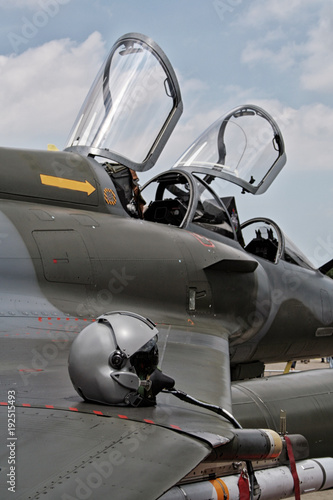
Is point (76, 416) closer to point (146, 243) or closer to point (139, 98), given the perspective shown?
point (146, 243)

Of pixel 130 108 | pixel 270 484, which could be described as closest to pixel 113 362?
pixel 270 484

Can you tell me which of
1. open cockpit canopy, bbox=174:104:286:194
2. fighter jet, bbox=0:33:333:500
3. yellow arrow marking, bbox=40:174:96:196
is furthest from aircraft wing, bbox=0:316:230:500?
open cockpit canopy, bbox=174:104:286:194

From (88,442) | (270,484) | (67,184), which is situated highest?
(67,184)

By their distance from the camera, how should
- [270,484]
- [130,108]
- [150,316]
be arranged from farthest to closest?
[130,108] → [150,316] → [270,484]

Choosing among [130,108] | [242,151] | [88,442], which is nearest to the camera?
[88,442]

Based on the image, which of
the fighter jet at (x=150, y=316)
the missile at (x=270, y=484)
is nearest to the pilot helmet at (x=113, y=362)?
the fighter jet at (x=150, y=316)

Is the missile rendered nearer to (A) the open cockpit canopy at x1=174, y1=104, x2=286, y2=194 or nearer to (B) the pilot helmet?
(B) the pilot helmet

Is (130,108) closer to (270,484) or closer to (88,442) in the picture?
(270,484)

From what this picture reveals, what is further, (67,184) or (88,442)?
(67,184)

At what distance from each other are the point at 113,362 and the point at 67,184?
383 cm

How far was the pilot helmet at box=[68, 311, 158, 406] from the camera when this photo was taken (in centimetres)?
295

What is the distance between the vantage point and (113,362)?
2955mm

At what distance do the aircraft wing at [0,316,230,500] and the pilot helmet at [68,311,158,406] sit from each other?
3.1 inches

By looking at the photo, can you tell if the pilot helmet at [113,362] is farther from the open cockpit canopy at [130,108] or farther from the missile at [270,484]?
the open cockpit canopy at [130,108]
